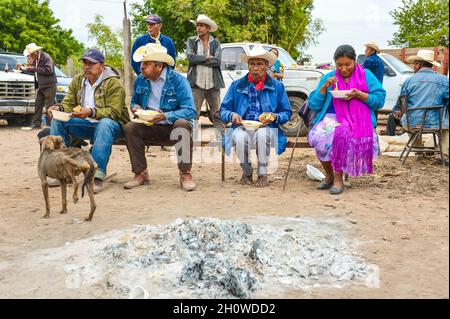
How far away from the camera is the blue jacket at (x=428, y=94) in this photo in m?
7.56

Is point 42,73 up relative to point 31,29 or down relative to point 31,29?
down

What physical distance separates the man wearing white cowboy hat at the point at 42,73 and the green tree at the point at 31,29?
24.9 m

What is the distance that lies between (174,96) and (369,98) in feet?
7.35

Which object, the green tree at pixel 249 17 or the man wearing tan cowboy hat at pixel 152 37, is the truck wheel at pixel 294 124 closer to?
the man wearing tan cowboy hat at pixel 152 37

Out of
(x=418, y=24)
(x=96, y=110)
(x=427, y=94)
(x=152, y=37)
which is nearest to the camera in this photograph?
(x=96, y=110)

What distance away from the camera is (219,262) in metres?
3.57

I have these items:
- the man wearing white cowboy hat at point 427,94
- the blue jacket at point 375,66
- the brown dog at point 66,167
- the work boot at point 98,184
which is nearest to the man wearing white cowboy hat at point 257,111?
the work boot at point 98,184

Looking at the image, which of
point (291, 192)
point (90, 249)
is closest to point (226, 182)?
point (291, 192)

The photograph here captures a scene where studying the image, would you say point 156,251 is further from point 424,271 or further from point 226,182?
point 226,182

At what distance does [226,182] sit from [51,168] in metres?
2.41

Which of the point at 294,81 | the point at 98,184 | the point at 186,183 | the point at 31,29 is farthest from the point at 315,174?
the point at 31,29

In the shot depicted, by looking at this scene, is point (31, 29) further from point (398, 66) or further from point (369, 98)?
point (369, 98)

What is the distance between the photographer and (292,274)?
11.9ft

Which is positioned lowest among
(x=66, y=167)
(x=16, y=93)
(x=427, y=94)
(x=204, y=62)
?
(x=66, y=167)
